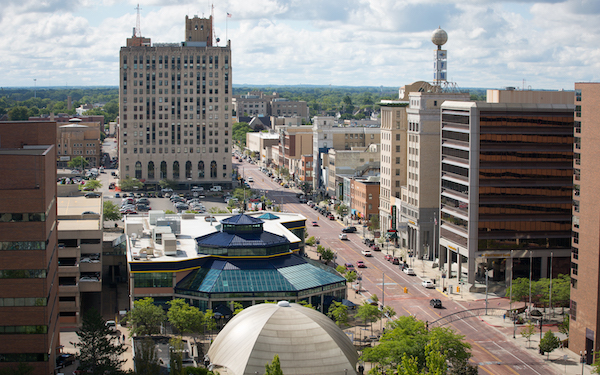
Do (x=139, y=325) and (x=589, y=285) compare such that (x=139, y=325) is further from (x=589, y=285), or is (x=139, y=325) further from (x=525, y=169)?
(x=525, y=169)

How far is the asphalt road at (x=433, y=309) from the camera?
96812 millimetres

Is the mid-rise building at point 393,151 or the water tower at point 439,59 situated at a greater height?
the water tower at point 439,59

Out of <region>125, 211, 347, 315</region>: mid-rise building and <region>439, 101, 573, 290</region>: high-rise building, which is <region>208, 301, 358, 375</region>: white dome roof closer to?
<region>125, 211, 347, 315</region>: mid-rise building

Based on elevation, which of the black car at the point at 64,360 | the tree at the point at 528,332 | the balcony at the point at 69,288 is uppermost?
the balcony at the point at 69,288

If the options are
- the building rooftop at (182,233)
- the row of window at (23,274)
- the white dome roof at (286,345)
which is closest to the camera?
the row of window at (23,274)

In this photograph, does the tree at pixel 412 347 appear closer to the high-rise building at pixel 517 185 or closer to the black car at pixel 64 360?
the black car at pixel 64 360

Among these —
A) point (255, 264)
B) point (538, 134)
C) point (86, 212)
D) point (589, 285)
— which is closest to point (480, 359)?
point (589, 285)

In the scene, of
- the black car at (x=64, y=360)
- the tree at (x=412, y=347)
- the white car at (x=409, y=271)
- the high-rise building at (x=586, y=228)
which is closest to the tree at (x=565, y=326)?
the high-rise building at (x=586, y=228)

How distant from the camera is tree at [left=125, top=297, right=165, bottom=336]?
10281 cm

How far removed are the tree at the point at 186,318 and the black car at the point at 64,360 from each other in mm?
13975

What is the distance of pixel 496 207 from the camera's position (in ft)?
430

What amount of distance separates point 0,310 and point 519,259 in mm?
87191

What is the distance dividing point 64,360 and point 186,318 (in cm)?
1607

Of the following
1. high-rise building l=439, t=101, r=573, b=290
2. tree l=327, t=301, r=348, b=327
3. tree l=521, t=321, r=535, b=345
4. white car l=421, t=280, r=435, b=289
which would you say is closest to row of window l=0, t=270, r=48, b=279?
tree l=327, t=301, r=348, b=327
